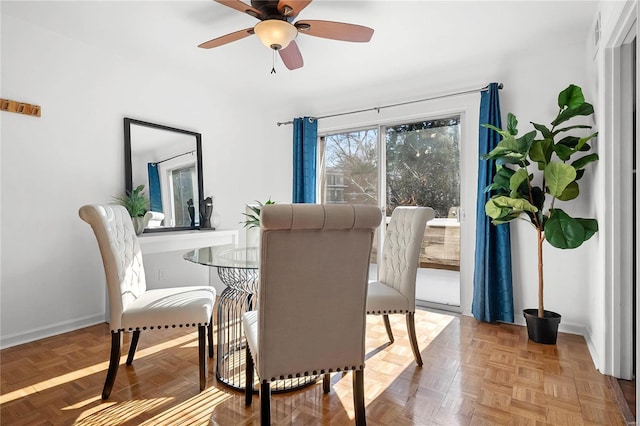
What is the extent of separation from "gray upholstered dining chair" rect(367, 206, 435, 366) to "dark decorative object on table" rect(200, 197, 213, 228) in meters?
2.25

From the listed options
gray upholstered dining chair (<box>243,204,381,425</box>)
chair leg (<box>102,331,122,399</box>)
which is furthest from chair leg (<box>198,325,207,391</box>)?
gray upholstered dining chair (<box>243,204,381,425</box>)

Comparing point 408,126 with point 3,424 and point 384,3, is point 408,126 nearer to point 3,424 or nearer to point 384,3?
point 384,3

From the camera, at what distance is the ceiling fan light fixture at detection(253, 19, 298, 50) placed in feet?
6.73

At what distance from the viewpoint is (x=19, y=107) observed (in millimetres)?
2629

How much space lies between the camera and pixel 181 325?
193 cm

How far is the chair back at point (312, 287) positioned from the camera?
1261 mm

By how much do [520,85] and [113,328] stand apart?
3612 millimetres

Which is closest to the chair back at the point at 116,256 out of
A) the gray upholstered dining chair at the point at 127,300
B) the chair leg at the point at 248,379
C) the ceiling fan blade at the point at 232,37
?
the gray upholstered dining chair at the point at 127,300

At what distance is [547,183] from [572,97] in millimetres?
648

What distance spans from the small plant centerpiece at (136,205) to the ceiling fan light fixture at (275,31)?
6.49 feet

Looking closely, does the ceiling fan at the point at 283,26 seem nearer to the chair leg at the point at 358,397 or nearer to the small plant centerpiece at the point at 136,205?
the small plant centerpiece at the point at 136,205

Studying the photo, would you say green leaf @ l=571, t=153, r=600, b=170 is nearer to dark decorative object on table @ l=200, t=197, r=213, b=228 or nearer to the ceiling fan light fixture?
the ceiling fan light fixture

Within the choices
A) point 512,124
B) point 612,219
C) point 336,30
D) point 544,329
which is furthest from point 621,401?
point 336,30

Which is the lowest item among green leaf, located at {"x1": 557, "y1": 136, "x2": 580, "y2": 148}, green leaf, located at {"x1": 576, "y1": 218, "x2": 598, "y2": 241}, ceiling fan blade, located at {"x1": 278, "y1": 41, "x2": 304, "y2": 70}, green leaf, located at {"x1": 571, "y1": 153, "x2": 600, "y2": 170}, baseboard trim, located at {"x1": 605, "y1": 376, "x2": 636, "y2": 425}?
baseboard trim, located at {"x1": 605, "y1": 376, "x2": 636, "y2": 425}
